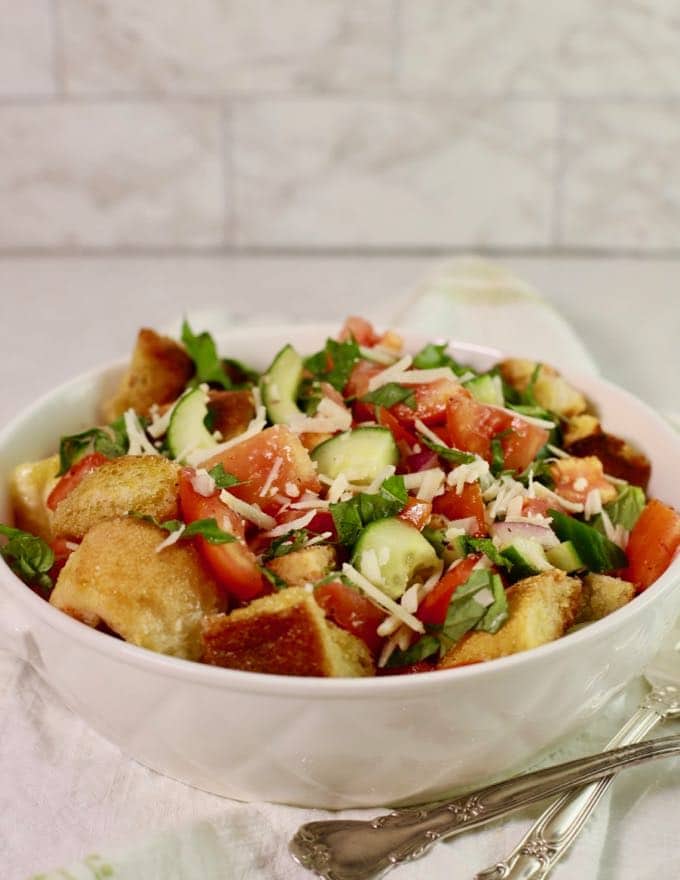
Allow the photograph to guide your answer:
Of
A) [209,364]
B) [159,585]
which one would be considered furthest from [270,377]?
[159,585]

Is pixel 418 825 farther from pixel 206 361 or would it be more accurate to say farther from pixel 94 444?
pixel 206 361

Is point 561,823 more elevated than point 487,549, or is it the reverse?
point 487,549

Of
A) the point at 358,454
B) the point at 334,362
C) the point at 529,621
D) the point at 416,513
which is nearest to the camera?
the point at 529,621

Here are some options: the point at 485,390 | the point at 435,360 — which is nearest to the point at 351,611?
the point at 485,390

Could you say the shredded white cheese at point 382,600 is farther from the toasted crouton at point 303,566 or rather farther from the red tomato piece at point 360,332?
the red tomato piece at point 360,332

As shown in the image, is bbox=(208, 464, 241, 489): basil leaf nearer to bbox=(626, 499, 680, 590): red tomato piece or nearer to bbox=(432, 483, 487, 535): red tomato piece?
bbox=(432, 483, 487, 535): red tomato piece

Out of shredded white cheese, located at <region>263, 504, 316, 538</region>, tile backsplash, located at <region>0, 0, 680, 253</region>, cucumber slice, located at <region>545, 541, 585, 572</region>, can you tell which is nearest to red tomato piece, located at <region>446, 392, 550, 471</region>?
cucumber slice, located at <region>545, 541, 585, 572</region>

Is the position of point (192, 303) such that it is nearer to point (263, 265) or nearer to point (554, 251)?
point (263, 265)
